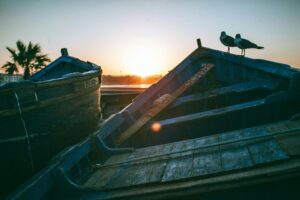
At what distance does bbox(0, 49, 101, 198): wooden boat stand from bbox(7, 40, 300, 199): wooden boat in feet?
2.36

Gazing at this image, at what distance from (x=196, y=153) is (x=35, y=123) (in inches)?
106

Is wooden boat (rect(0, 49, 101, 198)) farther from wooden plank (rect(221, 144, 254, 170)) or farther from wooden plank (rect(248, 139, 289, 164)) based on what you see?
wooden plank (rect(248, 139, 289, 164))

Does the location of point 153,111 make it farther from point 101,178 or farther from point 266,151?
point 266,151


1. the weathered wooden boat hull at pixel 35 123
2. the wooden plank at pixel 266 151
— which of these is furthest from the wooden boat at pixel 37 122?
the wooden plank at pixel 266 151

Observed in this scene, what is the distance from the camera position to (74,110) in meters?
5.34

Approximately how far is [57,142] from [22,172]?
84 cm

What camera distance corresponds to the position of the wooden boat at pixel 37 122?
3963 millimetres

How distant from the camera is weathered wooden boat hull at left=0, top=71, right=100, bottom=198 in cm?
396

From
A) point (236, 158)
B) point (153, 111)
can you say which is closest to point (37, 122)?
point (153, 111)

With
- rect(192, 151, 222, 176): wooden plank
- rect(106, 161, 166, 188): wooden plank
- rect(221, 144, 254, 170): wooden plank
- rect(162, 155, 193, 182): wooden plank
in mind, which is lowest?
rect(106, 161, 166, 188): wooden plank

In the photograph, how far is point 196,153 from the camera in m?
Answer: 3.90

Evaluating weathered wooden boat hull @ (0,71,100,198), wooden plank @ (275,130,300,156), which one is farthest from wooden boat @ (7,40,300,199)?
weathered wooden boat hull @ (0,71,100,198)

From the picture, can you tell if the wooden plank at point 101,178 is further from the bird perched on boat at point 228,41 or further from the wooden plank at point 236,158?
the bird perched on boat at point 228,41

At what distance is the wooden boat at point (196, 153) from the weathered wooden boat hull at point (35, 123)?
717 millimetres
